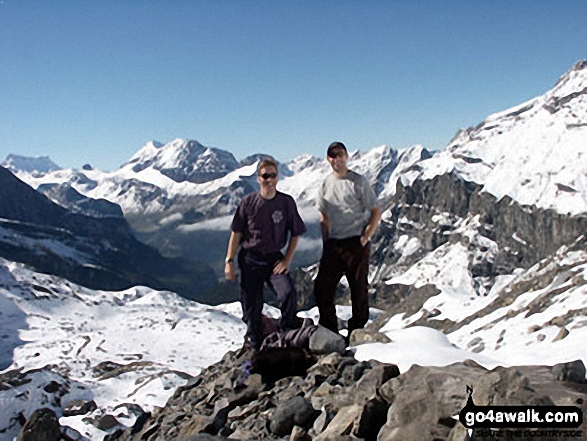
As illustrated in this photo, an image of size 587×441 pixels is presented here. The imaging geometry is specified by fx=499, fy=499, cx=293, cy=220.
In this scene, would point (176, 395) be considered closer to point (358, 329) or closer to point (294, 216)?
point (358, 329)

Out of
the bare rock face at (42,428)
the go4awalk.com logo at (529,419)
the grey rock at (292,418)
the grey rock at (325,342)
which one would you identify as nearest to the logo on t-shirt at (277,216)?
the grey rock at (325,342)

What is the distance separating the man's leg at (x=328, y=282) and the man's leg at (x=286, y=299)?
74 cm

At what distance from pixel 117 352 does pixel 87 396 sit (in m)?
69.9

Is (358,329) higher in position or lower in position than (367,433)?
higher

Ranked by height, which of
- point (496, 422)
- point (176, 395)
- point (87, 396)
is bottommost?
point (87, 396)

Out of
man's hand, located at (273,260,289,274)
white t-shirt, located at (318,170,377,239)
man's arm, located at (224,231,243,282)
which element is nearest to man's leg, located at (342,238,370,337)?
white t-shirt, located at (318,170,377,239)

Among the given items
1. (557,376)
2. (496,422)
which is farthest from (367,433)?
(557,376)

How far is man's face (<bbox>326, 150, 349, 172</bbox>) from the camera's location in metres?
13.1

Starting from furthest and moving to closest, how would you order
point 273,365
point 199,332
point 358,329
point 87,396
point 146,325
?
point 146,325 → point 199,332 → point 87,396 → point 358,329 → point 273,365

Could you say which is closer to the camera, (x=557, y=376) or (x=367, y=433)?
(x=367, y=433)

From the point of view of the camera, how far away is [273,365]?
13.0 metres

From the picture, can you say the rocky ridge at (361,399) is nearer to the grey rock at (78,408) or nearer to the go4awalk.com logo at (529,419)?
the go4awalk.com logo at (529,419)

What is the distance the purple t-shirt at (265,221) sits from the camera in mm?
13352

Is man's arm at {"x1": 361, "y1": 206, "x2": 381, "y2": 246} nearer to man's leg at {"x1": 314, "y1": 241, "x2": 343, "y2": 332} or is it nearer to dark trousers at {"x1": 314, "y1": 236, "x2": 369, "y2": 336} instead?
dark trousers at {"x1": 314, "y1": 236, "x2": 369, "y2": 336}
